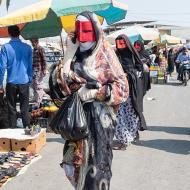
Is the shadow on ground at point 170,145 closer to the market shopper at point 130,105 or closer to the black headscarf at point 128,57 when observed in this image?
the market shopper at point 130,105

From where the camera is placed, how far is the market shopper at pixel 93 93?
3.35 metres

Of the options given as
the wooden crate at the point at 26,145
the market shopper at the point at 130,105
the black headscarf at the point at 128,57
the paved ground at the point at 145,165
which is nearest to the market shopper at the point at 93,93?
the paved ground at the point at 145,165

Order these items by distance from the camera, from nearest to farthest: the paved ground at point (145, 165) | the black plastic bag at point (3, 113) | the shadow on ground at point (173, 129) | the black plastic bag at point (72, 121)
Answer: the black plastic bag at point (72, 121) < the paved ground at point (145, 165) < the black plastic bag at point (3, 113) < the shadow on ground at point (173, 129)

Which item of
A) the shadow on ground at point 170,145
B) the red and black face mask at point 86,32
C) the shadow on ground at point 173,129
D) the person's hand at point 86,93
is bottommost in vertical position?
the shadow on ground at point 173,129

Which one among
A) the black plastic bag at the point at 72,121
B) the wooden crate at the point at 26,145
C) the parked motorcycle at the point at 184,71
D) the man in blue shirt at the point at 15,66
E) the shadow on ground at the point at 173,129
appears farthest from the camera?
the parked motorcycle at the point at 184,71

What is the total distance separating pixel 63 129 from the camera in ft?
10.6

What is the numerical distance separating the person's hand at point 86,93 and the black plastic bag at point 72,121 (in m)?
0.04

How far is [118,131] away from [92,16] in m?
3.77

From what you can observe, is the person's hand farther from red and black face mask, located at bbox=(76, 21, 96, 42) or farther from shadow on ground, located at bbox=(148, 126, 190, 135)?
shadow on ground, located at bbox=(148, 126, 190, 135)

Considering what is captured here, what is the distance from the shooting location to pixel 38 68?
31.9 ft

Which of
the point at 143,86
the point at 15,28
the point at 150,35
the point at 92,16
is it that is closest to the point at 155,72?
the point at 150,35

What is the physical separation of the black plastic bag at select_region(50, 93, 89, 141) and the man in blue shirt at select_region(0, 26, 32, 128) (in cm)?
391

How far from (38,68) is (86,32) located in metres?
6.45

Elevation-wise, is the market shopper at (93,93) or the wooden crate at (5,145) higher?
the market shopper at (93,93)
